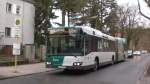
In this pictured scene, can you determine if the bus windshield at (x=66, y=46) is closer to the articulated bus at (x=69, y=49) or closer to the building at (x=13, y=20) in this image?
the articulated bus at (x=69, y=49)

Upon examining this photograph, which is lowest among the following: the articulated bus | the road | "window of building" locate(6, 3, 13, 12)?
the road

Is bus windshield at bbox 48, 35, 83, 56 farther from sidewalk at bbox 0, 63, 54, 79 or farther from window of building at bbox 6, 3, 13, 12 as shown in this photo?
window of building at bbox 6, 3, 13, 12

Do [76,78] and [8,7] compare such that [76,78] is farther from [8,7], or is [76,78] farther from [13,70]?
[8,7]

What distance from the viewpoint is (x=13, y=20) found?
46.9 metres

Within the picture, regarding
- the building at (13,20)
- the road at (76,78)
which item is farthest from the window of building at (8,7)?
the road at (76,78)

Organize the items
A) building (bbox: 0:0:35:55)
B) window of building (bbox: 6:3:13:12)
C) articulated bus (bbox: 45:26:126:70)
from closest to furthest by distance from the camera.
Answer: articulated bus (bbox: 45:26:126:70) → building (bbox: 0:0:35:55) → window of building (bbox: 6:3:13:12)

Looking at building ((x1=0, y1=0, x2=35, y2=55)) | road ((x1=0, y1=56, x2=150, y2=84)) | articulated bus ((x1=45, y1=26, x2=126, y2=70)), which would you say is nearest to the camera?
road ((x1=0, y1=56, x2=150, y2=84))

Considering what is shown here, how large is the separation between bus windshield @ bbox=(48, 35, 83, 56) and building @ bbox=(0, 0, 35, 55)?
18.4m

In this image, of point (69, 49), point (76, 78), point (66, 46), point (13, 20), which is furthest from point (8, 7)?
point (76, 78)

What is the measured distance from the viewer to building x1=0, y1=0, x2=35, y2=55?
44.2m

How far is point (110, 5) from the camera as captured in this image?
77688mm

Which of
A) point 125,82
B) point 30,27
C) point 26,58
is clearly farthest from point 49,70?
point 30,27

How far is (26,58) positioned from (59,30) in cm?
1030

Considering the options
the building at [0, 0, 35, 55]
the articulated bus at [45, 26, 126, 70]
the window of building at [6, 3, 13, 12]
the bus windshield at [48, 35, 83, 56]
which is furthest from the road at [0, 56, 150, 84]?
the window of building at [6, 3, 13, 12]
